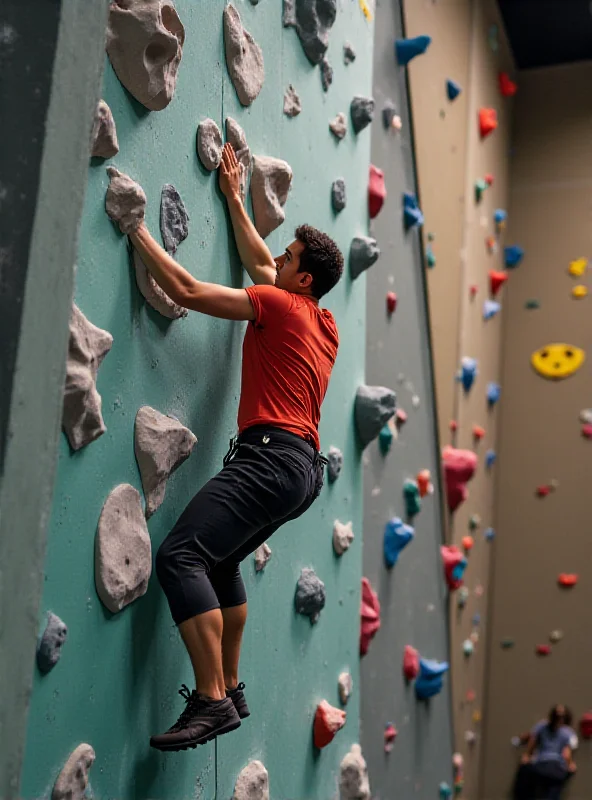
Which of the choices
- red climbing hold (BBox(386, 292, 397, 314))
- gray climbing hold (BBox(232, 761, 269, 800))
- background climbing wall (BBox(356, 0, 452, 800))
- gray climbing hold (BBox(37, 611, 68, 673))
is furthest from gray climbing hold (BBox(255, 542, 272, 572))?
red climbing hold (BBox(386, 292, 397, 314))

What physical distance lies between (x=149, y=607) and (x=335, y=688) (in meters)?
1.14

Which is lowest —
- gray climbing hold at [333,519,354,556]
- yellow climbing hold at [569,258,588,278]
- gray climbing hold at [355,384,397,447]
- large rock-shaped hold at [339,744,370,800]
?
large rock-shaped hold at [339,744,370,800]

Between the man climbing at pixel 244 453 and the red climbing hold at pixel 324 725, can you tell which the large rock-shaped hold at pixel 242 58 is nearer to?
the man climbing at pixel 244 453

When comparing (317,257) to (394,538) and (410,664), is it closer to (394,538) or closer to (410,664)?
(394,538)

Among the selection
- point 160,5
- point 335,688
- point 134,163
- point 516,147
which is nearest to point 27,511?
point 134,163

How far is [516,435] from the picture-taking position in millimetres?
5863

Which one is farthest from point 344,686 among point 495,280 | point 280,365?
point 495,280

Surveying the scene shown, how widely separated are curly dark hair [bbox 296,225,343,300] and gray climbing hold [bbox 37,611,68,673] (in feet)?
3.10

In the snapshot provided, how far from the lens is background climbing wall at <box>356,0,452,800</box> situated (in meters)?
3.47

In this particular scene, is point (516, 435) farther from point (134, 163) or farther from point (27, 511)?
point (27, 511)

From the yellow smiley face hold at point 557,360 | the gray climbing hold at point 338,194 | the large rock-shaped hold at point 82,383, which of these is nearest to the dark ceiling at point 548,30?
the yellow smiley face hold at point 557,360

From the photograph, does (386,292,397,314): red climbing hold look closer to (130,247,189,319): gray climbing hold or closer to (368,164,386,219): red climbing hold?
(368,164,386,219): red climbing hold

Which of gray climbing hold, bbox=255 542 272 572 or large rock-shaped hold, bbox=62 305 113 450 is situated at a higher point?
large rock-shaped hold, bbox=62 305 113 450

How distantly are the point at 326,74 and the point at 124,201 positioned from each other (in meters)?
1.24
